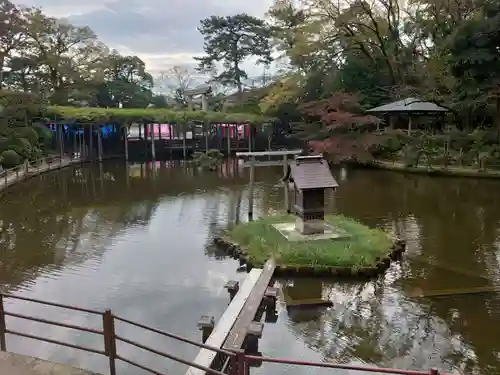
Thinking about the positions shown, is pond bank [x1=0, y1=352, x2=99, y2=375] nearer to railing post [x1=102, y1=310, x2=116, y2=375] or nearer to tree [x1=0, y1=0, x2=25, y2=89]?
railing post [x1=102, y1=310, x2=116, y2=375]

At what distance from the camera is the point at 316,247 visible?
10023mm

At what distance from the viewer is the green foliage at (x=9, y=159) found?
74.2 ft

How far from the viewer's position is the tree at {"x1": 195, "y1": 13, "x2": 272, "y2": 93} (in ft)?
137

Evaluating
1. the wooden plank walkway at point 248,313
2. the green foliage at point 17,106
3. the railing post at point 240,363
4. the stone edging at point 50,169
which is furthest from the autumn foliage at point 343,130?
the railing post at point 240,363

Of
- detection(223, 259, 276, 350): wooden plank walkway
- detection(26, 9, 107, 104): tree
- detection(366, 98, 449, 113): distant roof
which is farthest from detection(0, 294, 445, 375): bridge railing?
detection(26, 9, 107, 104): tree

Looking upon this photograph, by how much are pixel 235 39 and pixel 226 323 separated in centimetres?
3861

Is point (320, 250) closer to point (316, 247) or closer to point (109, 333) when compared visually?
point (316, 247)

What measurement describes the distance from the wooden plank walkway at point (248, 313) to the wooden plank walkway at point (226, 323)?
59mm

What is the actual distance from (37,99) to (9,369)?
24.1 m

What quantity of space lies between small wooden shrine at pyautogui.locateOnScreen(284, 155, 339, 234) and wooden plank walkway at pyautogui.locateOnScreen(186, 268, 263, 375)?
240 centimetres

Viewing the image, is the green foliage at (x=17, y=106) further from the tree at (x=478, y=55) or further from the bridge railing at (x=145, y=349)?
the bridge railing at (x=145, y=349)

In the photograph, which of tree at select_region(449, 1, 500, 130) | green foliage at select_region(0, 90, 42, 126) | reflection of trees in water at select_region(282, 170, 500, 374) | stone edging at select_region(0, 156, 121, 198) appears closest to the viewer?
reflection of trees in water at select_region(282, 170, 500, 374)

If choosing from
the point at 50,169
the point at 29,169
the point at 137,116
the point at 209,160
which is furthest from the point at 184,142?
the point at 29,169

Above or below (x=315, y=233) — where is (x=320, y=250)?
below
